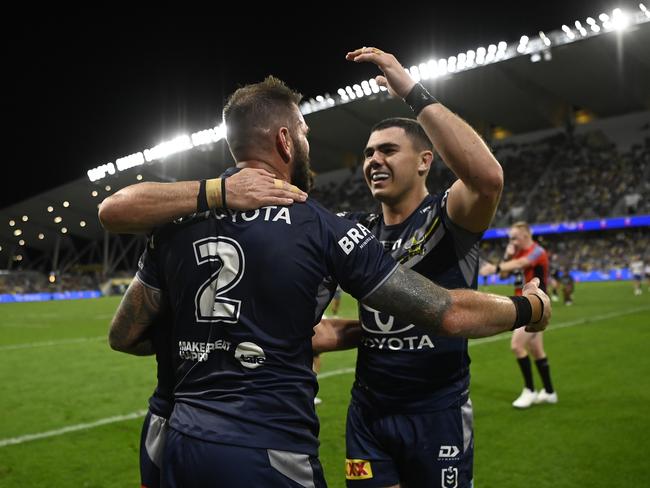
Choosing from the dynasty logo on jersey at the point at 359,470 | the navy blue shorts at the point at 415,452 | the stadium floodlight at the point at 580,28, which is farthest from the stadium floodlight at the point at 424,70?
the dynasty logo on jersey at the point at 359,470

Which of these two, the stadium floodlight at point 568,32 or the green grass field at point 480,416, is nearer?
the green grass field at point 480,416

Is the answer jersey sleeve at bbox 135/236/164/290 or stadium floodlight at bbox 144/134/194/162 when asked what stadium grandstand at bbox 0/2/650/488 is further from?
jersey sleeve at bbox 135/236/164/290

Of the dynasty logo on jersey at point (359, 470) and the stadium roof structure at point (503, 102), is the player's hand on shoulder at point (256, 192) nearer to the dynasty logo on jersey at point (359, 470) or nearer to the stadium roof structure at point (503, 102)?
the dynasty logo on jersey at point (359, 470)

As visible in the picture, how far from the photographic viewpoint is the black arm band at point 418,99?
2383 mm

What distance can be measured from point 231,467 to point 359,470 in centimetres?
117

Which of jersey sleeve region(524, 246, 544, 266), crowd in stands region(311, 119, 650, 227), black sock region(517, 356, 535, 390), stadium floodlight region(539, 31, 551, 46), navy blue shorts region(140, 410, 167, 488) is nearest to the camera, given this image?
navy blue shorts region(140, 410, 167, 488)

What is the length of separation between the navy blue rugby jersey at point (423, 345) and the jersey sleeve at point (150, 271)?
43.0 inches

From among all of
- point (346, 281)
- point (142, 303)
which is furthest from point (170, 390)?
point (346, 281)

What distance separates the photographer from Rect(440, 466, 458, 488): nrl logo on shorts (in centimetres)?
275

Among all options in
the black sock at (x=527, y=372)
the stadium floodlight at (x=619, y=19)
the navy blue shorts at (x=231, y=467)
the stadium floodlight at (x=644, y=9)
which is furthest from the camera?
the stadium floodlight at (x=619, y=19)

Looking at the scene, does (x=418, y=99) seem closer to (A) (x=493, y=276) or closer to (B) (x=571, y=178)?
(A) (x=493, y=276)

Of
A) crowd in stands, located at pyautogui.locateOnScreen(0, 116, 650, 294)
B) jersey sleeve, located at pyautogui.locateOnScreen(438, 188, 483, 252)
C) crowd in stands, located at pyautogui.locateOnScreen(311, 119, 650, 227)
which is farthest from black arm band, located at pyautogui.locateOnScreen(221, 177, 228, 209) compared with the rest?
crowd in stands, located at pyautogui.locateOnScreen(311, 119, 650, 227)

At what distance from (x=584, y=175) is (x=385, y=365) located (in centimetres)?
4323

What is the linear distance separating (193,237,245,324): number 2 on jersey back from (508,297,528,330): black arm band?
3.23 ft
